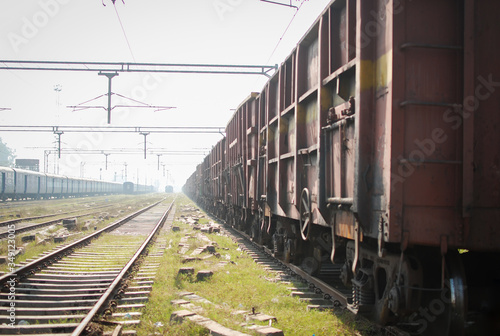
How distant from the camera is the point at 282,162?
7918 mm

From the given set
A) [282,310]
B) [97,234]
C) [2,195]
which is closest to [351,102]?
[282,310]

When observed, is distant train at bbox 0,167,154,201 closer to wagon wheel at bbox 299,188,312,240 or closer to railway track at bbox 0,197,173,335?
railway track at bbox 0,197,173,335

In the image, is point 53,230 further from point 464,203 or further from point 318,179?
point 464,203

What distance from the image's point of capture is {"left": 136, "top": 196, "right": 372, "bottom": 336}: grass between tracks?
16.0 feet

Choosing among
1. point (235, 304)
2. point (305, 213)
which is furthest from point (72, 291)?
point (305, 213)

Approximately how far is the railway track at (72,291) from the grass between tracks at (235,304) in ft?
1.03

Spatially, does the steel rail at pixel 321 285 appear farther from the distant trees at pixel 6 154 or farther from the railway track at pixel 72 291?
the distant trees at pixel 6 154

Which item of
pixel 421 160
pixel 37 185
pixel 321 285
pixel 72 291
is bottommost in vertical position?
pixel 72 291

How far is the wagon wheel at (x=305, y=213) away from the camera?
6.18 meters

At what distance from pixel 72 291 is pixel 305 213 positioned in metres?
3.91

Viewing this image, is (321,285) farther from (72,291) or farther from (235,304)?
(72,291)

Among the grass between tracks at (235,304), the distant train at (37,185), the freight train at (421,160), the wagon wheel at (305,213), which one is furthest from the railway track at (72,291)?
the distant train at (37,185)

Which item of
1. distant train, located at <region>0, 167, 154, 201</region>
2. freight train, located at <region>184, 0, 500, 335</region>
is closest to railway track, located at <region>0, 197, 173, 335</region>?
freight train, located at <region>184, 0, 500, 335</region>

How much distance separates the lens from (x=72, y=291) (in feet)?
22.0
